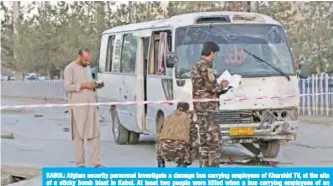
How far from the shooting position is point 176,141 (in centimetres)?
973

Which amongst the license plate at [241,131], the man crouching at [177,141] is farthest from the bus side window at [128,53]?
the man crouching at [177,141]

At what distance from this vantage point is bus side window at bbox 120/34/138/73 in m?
14.6

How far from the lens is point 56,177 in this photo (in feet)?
19.5

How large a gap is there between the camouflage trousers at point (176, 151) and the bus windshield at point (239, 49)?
2.58m

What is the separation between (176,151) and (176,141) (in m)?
0.13

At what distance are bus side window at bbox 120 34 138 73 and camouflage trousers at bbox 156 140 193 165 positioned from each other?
4.86 meters

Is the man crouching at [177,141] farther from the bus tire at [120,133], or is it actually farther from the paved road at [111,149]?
the bus tire at [120,133]

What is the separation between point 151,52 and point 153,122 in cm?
130

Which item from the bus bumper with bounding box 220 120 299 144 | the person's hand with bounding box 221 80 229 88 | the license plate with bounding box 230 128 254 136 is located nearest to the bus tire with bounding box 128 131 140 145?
the bus bumper with bounding box 220 120 299 144

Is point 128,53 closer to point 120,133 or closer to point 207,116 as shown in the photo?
point 120,133

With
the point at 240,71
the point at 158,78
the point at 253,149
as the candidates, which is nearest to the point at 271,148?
the point at 253,149

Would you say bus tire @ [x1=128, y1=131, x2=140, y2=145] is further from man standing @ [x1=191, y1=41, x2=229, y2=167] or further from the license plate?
man standing @ [x1=191, y1=41, x2=229, y2=167]

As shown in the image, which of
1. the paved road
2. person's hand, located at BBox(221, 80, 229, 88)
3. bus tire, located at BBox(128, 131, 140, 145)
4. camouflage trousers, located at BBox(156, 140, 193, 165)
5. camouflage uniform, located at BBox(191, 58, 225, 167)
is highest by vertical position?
person's hand, located at BBox(221, 80, 229, 88)

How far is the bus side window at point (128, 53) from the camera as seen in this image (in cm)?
1458
